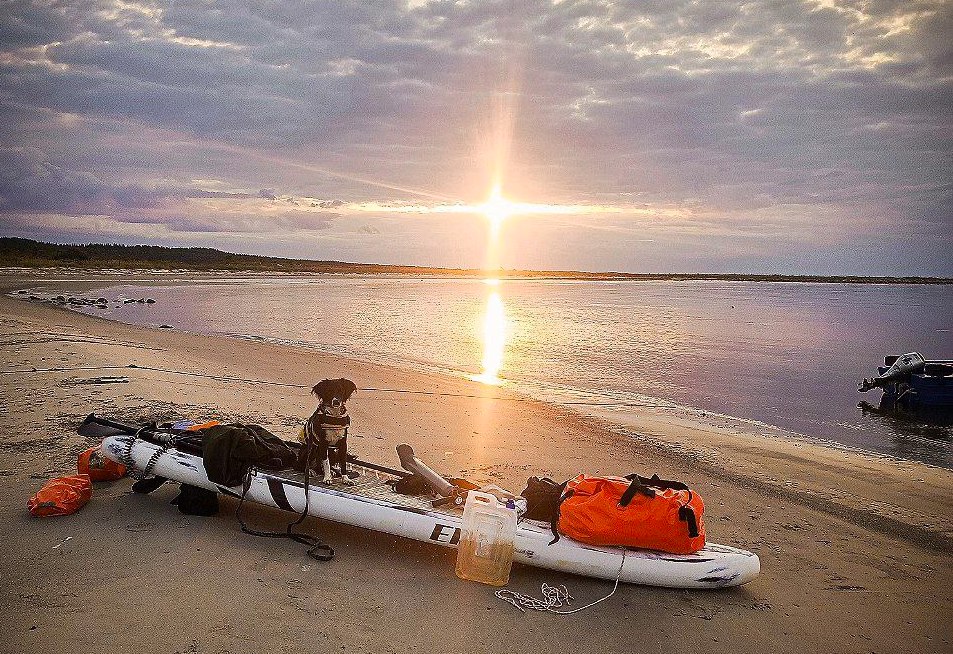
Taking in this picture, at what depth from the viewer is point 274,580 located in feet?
14.9

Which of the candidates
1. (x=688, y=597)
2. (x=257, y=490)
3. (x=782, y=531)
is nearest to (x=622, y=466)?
(x=782, y=531)

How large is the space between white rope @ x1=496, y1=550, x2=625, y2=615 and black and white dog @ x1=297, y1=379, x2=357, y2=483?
6.41 feet

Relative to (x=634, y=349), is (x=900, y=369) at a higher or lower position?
higher

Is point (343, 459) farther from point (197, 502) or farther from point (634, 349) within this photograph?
point (634, 349)

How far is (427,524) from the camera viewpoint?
16.5ft

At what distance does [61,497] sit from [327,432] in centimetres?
236

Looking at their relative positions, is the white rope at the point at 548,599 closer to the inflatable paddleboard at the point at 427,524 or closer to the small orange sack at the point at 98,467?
the inflatable paddleboard at the point at 427,524

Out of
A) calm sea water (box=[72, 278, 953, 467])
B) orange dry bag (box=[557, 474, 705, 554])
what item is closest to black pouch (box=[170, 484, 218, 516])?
orange dry bag (box=[557, 474, 705, 554])

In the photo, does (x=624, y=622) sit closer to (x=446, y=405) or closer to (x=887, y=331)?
(x=446, y=405)

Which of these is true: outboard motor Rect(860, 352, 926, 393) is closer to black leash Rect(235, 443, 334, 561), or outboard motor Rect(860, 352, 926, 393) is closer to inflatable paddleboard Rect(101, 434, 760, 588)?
inflatable paddleboard Rect(101, 434, 760, 588)

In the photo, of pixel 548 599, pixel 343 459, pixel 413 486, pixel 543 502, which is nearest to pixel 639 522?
pixel 543 502

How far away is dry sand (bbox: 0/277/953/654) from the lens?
157 inches

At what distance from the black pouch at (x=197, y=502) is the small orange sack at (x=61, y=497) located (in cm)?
84

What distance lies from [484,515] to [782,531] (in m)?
3.35
